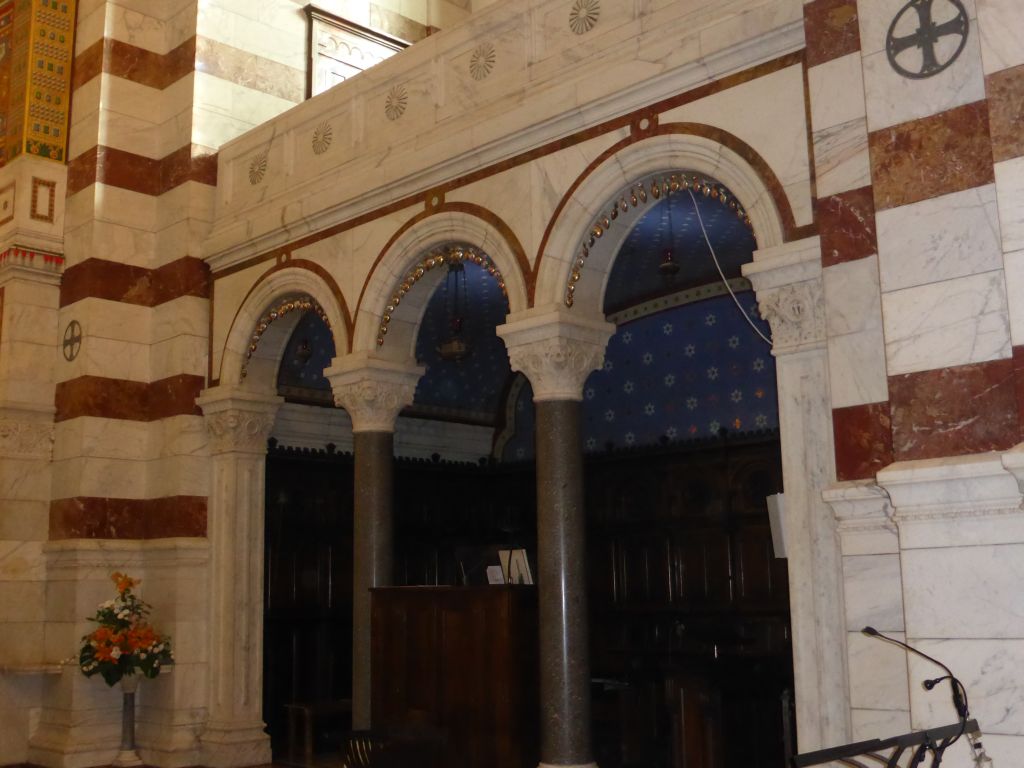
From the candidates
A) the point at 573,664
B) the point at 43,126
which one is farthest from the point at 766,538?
the point at 43,126

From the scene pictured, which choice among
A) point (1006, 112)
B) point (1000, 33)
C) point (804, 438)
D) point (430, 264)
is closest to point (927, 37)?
point (1000, 33)

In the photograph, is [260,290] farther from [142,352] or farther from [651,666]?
[651,666]

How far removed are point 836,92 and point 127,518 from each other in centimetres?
623

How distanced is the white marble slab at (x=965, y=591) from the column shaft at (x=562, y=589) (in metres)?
2.35

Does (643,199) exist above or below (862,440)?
above

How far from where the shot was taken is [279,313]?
8359mm

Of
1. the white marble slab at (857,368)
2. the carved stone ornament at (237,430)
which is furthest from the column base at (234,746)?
the white marble slab at (857,368)

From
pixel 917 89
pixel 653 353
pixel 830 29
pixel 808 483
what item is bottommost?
pixel 808 483

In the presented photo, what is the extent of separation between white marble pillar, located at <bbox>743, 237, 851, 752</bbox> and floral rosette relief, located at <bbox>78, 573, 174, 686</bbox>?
16.4ft

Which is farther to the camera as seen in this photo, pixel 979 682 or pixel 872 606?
pixel 872 606

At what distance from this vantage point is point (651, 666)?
820 centimetres

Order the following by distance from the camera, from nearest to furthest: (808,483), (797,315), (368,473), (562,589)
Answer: (808,483) → (797,315) → (562,589) → (368,473)

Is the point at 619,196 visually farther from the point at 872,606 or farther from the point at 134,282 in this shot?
the point at 134,282

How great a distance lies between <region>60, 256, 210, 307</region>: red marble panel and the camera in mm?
8834
